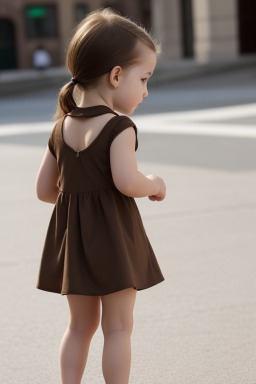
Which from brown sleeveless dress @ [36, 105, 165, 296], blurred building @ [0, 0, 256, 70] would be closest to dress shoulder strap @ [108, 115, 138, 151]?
brown sleeveless dress @ [36, 105, 165, 296]

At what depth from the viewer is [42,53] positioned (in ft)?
117

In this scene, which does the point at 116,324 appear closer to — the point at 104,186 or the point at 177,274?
the point at 104,186

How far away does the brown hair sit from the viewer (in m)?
2.57

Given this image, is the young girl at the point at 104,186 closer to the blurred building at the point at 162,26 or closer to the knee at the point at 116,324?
the knee at the point at 116,324

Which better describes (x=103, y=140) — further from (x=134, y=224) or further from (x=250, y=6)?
(x=250, y=6)

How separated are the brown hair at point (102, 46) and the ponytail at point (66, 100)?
8 cm

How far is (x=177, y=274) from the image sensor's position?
15.9 feet

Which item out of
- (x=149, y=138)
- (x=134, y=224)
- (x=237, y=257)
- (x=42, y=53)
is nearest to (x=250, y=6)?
(x=42, y=53)

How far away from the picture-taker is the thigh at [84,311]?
107 inches

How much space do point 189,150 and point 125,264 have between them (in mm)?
7608

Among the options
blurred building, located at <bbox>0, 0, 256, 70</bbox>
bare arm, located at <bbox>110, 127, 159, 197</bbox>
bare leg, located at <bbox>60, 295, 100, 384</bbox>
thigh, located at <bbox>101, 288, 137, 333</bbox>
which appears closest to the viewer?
bare arm, located at <bbox>110, 127, 159, 197</bbox>

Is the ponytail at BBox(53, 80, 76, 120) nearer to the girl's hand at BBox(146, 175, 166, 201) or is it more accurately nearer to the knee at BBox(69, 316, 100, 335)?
the girl's hand at BBox(146, 175, 166, 201)

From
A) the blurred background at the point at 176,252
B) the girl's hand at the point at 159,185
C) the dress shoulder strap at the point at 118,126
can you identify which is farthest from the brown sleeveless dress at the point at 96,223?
the blurred background at the point at 176,252

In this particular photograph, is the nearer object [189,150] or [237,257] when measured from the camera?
[237,257]
